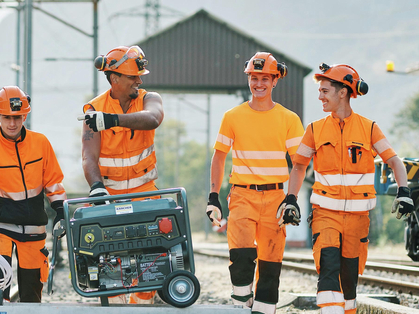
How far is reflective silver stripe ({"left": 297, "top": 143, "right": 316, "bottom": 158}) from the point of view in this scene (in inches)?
202

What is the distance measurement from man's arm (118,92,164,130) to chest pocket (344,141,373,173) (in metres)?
1.46

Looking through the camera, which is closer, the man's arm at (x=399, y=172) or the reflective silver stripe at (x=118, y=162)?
the man's arm at (x=399, y=172)

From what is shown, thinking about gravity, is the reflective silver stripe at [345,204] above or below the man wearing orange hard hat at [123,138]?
below

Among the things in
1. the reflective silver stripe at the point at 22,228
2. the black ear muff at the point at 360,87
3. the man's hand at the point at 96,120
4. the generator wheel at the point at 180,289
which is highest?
the black ear muff at the point at 360,87

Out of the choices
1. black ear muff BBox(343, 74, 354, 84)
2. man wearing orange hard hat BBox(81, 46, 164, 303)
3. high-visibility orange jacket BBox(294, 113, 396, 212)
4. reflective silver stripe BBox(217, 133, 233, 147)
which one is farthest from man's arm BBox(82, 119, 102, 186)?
black ear muff BBox(343, 74, 354, 84)

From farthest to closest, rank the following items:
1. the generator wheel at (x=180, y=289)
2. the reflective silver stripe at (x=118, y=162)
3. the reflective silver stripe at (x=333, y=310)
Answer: the reflective silver stripe at (x=118, y=162)
the reflective silver stripe at (x=333, y=310)
the generator wheel at (x=180, y=289)

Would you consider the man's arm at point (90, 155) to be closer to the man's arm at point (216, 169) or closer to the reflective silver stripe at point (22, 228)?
the reflective silver stripe at point (22, 228)

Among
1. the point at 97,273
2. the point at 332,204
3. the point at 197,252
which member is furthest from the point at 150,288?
the point at 197,252

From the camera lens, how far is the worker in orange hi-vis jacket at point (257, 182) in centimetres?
514

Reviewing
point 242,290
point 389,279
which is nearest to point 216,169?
point 242,290

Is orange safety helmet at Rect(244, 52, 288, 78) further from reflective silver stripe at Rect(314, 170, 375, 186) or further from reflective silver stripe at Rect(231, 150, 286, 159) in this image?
reflective silver stripe at Rect(314, 170, 375, 186)

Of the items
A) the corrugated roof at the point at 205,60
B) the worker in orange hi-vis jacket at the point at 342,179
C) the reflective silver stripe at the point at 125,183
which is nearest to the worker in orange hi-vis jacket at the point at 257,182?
the worker in orange hi-vis jacket at the point at 342,179

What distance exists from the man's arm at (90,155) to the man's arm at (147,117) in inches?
18.6

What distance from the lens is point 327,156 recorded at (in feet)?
16.5
